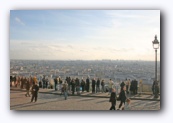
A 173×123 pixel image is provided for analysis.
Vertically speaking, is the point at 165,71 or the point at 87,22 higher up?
the point at 87,22

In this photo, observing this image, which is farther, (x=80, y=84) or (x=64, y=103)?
(x=80, y=84)

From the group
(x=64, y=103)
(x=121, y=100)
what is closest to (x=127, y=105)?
(x=121, y=100)

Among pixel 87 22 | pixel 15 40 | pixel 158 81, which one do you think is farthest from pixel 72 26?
pixel 158 81

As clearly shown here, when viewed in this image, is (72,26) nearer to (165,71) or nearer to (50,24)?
(50,24)

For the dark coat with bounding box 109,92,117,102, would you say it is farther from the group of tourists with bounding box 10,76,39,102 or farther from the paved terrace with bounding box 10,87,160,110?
the group of tourists with bounding box 10,76,39,102

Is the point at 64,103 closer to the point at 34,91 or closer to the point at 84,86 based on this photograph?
the point at 84,86

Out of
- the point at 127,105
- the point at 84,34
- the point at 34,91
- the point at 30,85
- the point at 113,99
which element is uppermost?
the point at 84,34

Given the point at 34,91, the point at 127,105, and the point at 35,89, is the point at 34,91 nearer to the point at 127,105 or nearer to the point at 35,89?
the point at 35,89

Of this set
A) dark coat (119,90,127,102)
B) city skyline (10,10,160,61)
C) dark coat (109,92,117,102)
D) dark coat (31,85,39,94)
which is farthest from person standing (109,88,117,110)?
dark coat (31,85,39,94)

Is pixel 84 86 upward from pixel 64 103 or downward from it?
upward
